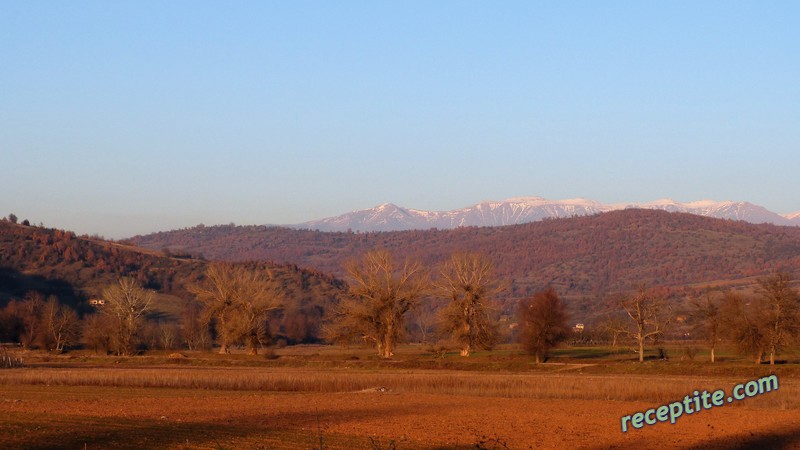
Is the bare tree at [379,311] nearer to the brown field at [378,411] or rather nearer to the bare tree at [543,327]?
the bare tree at [543,327]

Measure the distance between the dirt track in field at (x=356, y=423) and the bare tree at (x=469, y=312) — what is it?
109ft

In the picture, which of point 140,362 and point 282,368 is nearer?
point 282,368

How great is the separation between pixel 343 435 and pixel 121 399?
15396 mm

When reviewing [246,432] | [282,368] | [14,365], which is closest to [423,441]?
[246,432]

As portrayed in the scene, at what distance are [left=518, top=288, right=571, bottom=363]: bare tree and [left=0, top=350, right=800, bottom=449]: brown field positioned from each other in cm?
884

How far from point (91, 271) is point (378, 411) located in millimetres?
118485

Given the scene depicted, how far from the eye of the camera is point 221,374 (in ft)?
178

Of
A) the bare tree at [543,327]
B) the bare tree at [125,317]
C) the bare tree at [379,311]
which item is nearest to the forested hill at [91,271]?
the bare tree at [125,317]

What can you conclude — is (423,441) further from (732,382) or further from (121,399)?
(732,382)

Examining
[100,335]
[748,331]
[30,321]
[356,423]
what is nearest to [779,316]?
A: [748,331]

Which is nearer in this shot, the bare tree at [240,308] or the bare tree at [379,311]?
the bare tree at [379,311]

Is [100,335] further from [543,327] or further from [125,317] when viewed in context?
[543,327]

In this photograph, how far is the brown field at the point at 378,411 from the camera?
2670cm

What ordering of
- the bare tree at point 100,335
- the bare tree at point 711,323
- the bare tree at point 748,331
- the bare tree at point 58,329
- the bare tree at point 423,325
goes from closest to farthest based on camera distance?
the bare tree at point 748,331 → the bare tree at point 711,323 → the bare tree at point 100,335 → the bare tree at point 58,329 → the bare tree at point 423,325
